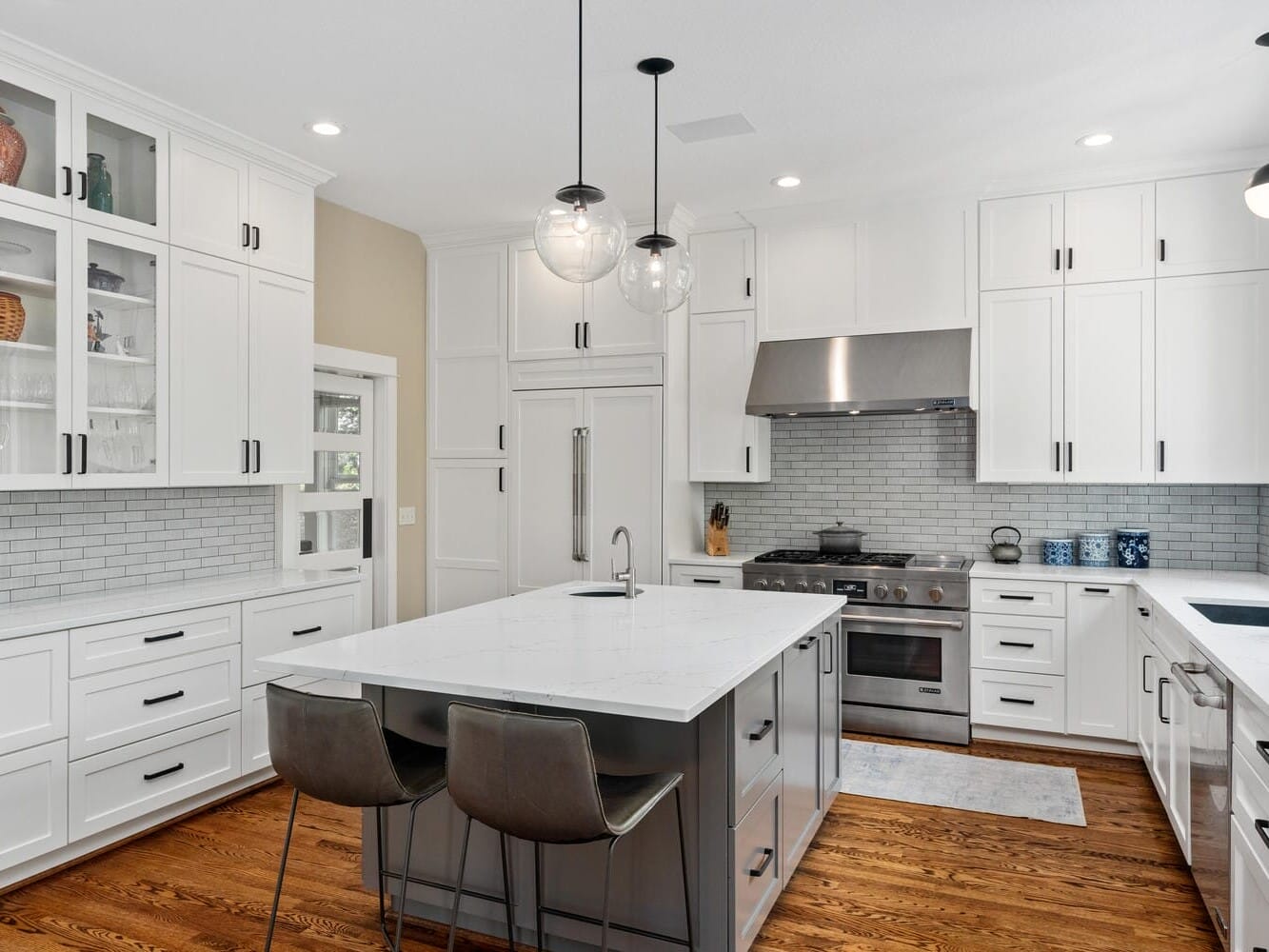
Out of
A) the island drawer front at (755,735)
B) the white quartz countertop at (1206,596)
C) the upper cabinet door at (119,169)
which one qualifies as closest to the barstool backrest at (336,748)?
the island drawer front at (755,735)

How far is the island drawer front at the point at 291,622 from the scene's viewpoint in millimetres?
3709

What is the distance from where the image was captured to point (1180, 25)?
2871 mm

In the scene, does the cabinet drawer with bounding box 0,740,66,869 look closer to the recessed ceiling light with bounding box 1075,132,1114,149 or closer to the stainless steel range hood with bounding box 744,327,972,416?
the stainless steel range hood with bounding box 744,327,972,416

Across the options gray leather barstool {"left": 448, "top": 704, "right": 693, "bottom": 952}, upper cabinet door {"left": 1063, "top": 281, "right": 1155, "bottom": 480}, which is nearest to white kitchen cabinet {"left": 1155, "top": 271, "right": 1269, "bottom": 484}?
upper cabinet door {"left": 1063, "top": 281, "right": 1155, "bottom": 480}

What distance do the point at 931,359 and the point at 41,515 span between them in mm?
4057

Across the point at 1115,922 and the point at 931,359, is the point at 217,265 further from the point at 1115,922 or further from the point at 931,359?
the point at 1115,922

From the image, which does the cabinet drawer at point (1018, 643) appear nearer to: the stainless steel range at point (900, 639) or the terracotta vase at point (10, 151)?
the stainless steel range at point (900, 639)

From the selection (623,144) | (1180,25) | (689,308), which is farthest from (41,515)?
(1180,25)

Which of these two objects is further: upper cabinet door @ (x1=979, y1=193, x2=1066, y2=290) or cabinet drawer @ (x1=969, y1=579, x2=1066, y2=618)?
upper cabinet door @ (x1=979, y1=193, x2=1066, y2=290)

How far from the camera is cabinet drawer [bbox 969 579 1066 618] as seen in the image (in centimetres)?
427

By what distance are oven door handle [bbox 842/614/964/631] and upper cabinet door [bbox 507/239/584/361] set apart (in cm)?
215

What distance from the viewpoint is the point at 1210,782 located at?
2.48m

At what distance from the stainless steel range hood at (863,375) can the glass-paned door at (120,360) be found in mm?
2898

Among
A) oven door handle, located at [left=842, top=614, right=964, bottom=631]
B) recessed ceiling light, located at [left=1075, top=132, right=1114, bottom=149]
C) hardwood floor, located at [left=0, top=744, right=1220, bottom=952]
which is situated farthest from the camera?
oven door handle, located at [left=842, top=614, right=964, bottom=631]
